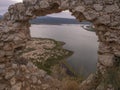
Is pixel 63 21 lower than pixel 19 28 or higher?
lower

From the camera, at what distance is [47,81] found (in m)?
7.31

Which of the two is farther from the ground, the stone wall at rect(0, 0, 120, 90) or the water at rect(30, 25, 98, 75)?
the stone wall at rect(0, 0, 120, 90)

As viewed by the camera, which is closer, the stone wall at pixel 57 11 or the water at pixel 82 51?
the stone wall at pixel 57 11

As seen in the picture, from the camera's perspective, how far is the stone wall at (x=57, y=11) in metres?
5.80

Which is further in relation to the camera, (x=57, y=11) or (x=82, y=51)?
(x=82, y=51)

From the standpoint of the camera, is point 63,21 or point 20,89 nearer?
point 20,89

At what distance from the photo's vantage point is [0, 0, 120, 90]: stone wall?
580cm

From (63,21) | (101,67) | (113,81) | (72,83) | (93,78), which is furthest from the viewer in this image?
(63,21)

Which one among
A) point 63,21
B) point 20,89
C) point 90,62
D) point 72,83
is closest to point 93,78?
point 72,83

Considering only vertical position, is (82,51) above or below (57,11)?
below

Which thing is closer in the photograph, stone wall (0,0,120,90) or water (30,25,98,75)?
stone wall (0,0,120,90)

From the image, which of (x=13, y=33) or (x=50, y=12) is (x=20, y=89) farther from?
(x=50, y=12)

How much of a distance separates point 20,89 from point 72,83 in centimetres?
172

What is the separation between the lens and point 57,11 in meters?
7.14
